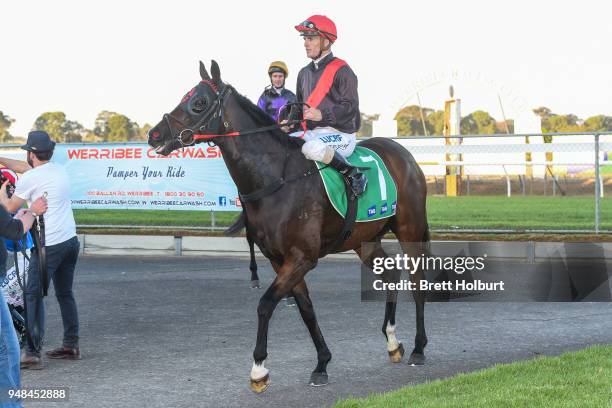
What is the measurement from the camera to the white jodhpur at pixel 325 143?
725cm

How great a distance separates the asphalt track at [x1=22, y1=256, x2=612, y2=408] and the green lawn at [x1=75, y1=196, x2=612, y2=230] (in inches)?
299

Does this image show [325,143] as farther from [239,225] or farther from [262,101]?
[262,101]

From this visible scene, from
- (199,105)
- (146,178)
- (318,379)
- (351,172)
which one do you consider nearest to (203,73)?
(199,105)

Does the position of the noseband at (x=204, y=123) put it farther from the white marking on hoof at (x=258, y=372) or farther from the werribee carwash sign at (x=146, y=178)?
the werribee carwash sign at (x=146, y=178)

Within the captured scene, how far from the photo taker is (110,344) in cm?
877

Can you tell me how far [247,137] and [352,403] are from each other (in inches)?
87.7

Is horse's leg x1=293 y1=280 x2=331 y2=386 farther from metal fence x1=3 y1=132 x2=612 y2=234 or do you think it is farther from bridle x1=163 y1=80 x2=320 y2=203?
metal fence x1=3 y1=132 x2=612 y2=234

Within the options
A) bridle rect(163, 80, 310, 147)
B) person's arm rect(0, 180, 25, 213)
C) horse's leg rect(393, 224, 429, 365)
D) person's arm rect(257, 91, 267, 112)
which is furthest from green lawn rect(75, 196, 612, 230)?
person's arm rect(0, 180, 25, 213)

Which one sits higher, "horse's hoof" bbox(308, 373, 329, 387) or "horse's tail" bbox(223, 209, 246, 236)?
"horse's tail" bbox(223, 209, 246, 236)

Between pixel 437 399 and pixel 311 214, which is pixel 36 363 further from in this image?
pixel 437 399

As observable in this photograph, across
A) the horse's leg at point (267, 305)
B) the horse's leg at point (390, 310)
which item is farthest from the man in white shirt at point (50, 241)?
the horse's leg at point (390, 310)

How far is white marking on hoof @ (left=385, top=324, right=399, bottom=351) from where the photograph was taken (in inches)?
312

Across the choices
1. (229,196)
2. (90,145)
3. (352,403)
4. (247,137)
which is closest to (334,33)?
(247,137)

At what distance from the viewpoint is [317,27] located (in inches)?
301
